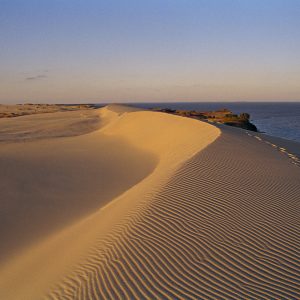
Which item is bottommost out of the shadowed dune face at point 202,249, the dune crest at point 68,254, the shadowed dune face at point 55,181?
the shadowed dune face at point 55,181

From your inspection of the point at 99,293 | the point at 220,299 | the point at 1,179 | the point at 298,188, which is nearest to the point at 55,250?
the point at 99,293

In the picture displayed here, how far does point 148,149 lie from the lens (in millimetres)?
19734

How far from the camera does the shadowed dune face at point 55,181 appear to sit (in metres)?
8.48

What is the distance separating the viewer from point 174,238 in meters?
5.65

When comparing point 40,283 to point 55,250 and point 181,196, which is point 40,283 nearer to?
point 55,250

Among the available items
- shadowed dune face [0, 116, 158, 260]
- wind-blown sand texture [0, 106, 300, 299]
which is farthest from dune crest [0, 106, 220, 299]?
shadowed dune face [0, 116, 158, 260]

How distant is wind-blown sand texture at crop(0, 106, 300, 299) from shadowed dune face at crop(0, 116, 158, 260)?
0.08 metres

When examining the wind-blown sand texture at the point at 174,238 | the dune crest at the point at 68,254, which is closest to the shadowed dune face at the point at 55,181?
the wind-blown sand texture at the point at 174,238

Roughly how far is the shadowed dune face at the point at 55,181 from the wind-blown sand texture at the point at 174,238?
8 cm

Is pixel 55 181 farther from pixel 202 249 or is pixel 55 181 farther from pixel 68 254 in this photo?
pixel 202 249

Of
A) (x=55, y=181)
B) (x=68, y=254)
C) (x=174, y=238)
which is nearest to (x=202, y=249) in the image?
(x=174, y=238)

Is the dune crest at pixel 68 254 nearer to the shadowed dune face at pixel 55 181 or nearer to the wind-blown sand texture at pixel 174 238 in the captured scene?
the wind-blown sand texture at pixel 174 238

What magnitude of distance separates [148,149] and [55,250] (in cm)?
1323

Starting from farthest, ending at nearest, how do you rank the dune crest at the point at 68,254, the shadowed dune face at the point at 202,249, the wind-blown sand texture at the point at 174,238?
the dune crest at the point at 68,254, the wind-blown sand texture at the point at 174,238, the shadowed dune face at the point at 202,249
